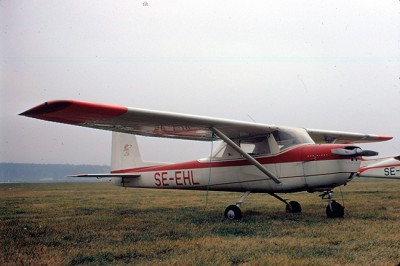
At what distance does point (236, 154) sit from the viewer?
948 cm

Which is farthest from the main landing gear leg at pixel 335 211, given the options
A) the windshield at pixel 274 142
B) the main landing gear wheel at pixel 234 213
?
the main landing gear wheel at pixel 234 213

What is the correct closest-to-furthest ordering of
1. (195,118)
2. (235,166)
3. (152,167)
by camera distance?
1. (195,118)
2. (235,166)
3. (152,167)

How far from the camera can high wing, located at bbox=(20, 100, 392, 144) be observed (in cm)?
612

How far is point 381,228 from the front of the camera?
6574 mm

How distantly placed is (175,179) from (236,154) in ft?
6.68

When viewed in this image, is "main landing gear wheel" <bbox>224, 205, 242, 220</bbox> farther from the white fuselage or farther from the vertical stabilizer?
the vertical stabilizer

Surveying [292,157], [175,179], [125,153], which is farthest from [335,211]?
[125,153]

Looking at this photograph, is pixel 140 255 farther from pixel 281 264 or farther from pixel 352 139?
pixel 352 139

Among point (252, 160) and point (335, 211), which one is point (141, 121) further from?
point (335, 211)

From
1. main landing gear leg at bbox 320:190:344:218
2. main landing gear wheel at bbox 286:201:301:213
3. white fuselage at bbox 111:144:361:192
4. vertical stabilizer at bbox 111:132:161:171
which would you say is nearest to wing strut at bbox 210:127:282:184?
white fuselage at bbox 111:144:361:192

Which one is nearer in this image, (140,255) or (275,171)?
(140,255)

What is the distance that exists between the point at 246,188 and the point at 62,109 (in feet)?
16.2

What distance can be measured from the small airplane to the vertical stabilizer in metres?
0.77

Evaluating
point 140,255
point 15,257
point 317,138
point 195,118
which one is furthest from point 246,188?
point 15,257
